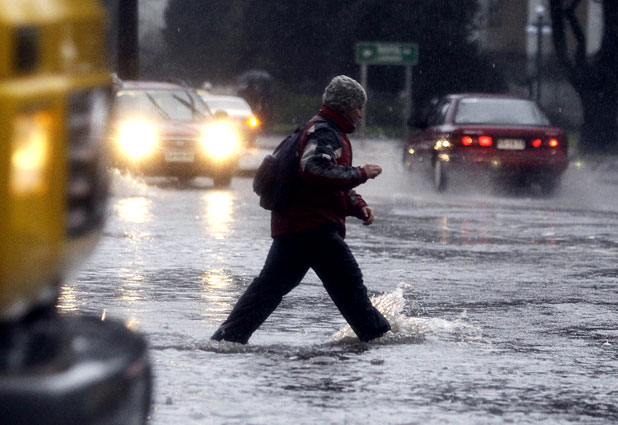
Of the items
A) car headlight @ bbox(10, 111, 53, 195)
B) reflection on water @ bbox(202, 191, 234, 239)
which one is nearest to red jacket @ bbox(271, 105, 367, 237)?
car headlight @ bbox(10, 111, 53, 195)

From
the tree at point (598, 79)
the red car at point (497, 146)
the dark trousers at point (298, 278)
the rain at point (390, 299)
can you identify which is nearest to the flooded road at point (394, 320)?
the rain at point (390, 299)

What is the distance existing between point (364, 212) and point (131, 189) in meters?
14.3

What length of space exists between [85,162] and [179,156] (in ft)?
65.3

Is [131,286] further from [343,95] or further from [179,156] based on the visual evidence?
[179,156]

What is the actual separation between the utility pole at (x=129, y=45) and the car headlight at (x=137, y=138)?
8241 millimetres

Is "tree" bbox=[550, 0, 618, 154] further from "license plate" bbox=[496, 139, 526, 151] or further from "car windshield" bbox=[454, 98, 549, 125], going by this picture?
"license plate" bbox=[496, 139, 526, 151]

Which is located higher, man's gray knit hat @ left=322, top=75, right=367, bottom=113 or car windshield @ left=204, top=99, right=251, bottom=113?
man's gray knit hat @ left=322, top=75, right=367, bottom=113

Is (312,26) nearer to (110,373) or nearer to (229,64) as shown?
(229,64)

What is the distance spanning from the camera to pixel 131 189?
2212 centimetres

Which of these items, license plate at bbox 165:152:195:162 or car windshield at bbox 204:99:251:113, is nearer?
license plate at bbox 165:152:195:162

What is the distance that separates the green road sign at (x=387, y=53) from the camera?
41.0 metres

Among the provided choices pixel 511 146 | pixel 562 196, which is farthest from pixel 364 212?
pixel 562 196

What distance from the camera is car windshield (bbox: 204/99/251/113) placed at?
118 ft

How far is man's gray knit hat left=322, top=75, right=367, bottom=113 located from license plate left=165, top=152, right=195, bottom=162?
48.0 ft
